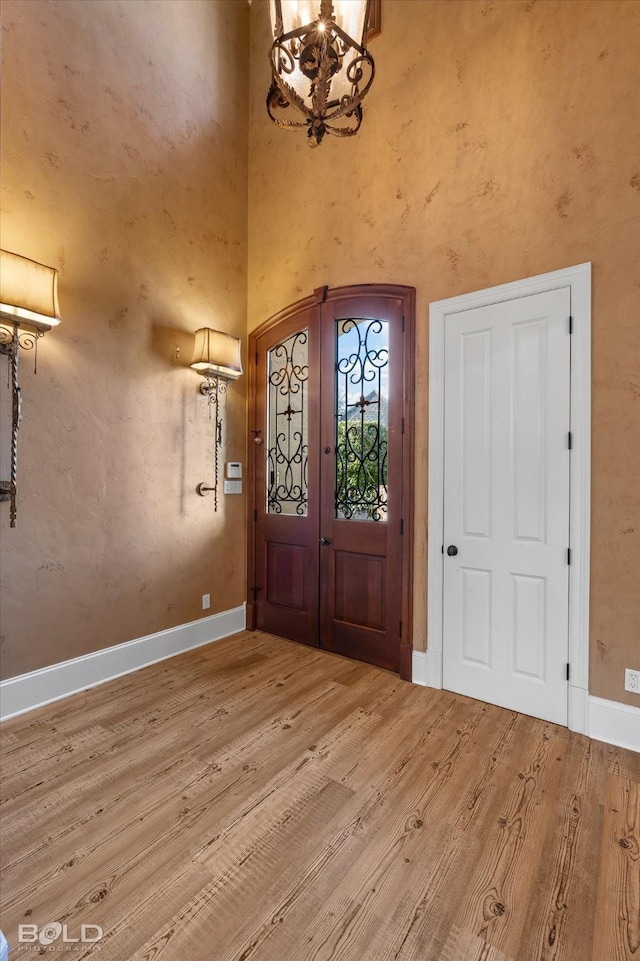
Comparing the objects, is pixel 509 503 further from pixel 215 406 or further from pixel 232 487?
pixel 215 406

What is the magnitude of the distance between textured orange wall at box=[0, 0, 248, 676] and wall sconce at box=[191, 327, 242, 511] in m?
0.11

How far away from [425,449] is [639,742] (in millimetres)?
1953

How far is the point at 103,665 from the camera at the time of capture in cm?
302

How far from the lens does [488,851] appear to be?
1.67 m

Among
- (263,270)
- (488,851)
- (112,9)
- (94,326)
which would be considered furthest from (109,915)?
(112,9)

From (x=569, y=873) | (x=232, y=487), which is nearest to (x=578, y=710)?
(x=569, y=873)

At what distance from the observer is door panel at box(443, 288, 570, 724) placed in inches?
100

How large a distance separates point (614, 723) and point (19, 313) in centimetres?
388

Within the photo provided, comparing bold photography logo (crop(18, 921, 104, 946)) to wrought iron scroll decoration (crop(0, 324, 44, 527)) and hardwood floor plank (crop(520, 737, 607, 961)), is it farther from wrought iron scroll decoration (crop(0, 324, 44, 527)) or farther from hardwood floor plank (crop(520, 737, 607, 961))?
wrought iron scroll decoration (crop(0, 324, 44, 527))

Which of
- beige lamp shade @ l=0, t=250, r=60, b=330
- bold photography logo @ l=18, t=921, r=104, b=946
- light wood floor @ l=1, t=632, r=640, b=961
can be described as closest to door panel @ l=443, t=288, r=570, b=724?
light wood floor @ l=1, t=632, r=640, b=961

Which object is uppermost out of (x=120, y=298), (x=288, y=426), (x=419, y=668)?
(x=120, y=298)

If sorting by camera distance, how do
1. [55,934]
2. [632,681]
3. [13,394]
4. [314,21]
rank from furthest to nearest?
[13,394]
[632,681]
[314,21]
[55,934]

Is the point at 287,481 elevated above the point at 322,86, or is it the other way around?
the point at 322,86

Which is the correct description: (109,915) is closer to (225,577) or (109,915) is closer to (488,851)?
(488,851)
